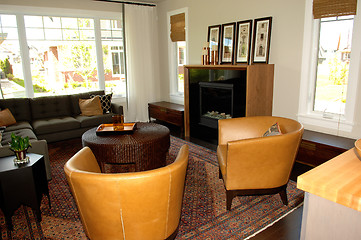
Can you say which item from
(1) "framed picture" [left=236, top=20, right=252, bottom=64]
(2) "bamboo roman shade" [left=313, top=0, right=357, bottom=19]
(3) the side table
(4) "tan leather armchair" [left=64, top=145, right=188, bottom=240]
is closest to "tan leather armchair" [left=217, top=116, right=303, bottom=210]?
(4) "tan leather armchair" [left=64, top=145, right=188, bottom=240]

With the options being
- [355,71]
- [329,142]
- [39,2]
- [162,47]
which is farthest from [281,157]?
[39,2]

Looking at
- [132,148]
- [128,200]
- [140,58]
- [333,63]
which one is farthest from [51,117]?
[333,63]

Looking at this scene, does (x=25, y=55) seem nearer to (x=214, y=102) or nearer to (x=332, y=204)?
(x=214, y=102)

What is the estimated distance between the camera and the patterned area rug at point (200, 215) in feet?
7.15

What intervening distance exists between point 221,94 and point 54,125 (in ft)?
8.88

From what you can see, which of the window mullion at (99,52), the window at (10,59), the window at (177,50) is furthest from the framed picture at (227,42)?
the window at (10,59)

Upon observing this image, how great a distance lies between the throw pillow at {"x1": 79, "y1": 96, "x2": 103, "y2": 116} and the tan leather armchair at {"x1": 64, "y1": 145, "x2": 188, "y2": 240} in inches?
127

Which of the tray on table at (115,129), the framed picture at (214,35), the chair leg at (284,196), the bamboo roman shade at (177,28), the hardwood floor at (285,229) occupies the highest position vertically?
the bamboo roman shade at (177,28)

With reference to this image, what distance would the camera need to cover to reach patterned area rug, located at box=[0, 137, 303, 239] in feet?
7.15

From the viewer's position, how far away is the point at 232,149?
2.22m

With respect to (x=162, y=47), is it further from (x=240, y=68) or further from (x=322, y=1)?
(x=322, y=1)

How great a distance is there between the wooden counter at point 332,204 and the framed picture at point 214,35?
3.75 meters

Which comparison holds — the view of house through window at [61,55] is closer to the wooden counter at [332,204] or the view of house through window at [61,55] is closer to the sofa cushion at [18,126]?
the sofa cushion at [18,126]

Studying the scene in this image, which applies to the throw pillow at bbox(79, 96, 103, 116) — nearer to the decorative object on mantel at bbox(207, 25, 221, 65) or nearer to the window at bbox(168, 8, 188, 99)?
the window at bbox(168, 8, 188, 99)
